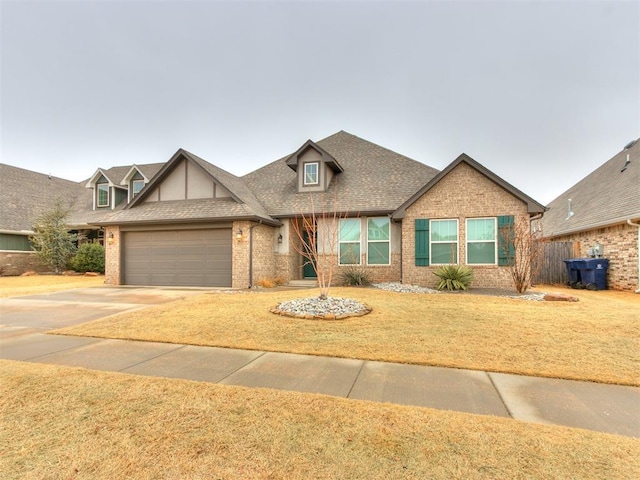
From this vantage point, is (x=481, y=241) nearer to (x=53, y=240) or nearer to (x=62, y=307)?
(x=62, y=307)

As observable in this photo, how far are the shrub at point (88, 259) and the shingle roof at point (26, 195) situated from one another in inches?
180

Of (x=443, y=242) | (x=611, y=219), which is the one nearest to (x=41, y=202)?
(x=443, y=242)

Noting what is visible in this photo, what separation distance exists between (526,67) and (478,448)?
18.2 meters

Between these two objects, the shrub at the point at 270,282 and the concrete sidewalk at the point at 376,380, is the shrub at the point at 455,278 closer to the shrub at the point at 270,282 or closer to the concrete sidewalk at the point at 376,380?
the shrub at the point at 270,282

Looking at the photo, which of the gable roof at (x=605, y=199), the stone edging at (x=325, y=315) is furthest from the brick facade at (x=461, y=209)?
the stone edging at (x=325, y=315)

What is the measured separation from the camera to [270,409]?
3.02m

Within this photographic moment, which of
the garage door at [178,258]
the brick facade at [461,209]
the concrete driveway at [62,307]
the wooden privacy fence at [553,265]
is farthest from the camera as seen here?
the wooden privacy fence at [553,265]

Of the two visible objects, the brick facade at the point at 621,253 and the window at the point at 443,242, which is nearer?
the brick facade at the point at 621,253

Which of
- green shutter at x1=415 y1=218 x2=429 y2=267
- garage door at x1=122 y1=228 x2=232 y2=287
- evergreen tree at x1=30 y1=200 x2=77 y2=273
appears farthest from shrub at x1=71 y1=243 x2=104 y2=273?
green shutter at x1=415 y1=218 x2=429 y2=267

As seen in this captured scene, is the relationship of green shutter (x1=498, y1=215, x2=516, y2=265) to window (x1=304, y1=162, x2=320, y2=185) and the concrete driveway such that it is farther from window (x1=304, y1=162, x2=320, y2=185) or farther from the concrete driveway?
the concrete driveway

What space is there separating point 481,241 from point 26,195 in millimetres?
28565

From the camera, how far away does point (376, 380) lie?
3820 mm

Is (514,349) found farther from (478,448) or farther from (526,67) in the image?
(526,67)

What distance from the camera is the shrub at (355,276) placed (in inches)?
502
